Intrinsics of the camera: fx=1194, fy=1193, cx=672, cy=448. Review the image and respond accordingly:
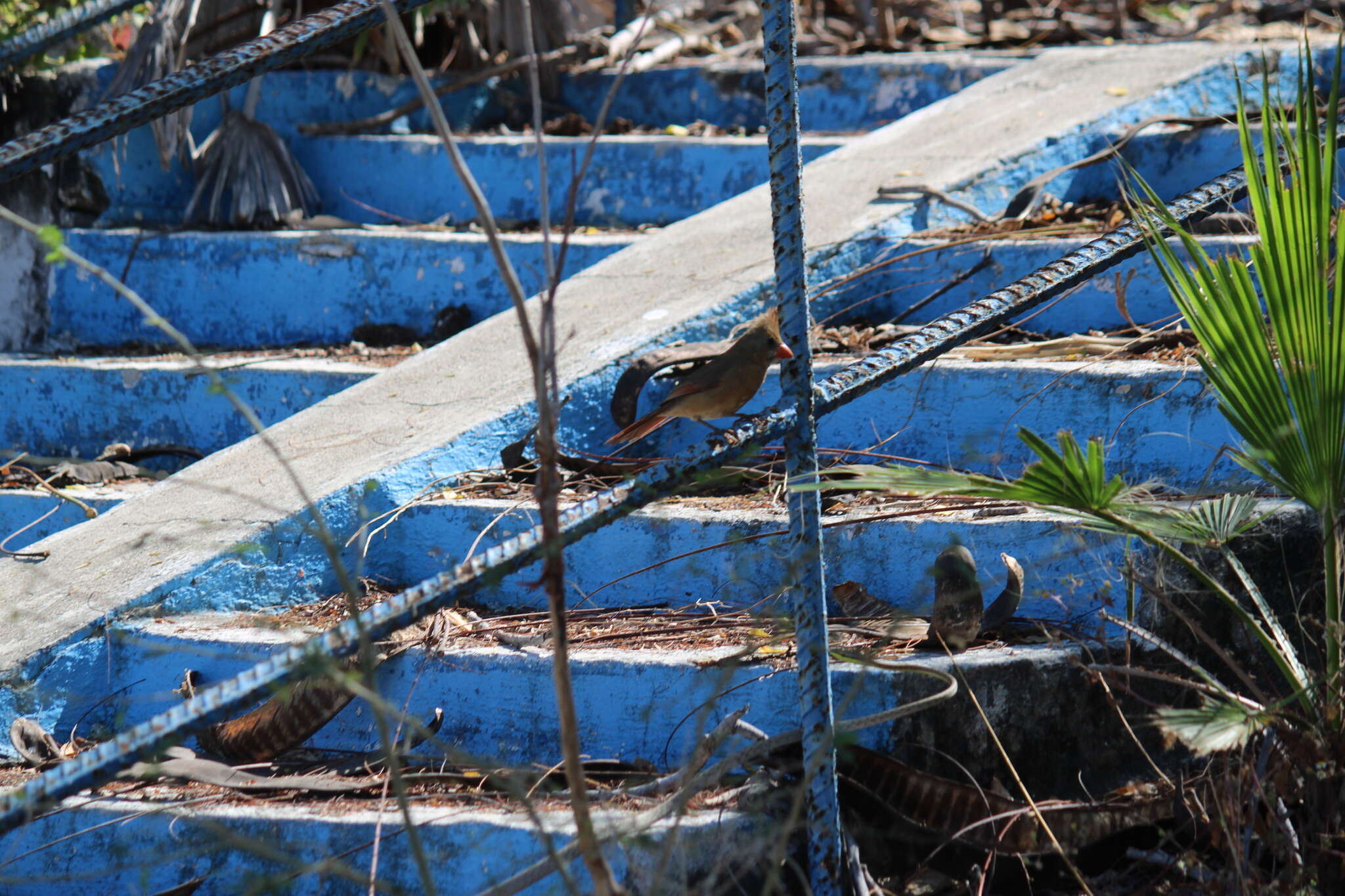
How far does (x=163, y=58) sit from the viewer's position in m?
4.65

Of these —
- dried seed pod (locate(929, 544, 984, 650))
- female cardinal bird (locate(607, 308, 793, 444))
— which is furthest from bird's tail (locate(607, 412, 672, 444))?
dried seed pod (locate(929, 544, 984, 650))

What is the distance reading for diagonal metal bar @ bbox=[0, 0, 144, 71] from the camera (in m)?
2.89

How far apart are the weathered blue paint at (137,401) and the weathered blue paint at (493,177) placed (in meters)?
1.27

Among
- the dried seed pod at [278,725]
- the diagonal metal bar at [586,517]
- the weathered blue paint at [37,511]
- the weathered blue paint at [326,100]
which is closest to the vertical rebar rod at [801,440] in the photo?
the diagonal metal bar at [586,517]

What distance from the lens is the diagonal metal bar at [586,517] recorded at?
1.41 meters

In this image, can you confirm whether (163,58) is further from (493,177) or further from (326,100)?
(493,177)

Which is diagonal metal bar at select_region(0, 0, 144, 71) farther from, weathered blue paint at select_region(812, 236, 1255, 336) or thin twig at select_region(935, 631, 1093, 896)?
thin twig at select_region(935, 631, 1093, 896)

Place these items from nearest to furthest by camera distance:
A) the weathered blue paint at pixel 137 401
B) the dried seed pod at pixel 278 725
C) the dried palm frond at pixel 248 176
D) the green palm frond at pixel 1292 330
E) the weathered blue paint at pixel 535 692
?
1. the green palm frond at pixel 1292 330
2. the weathered blue paint at pixel 535 692
3. the dried seed pod at pixel 278 725
4. the weathered blue paint at pixel 137 401
5. the dried palm frond at pixel 248 176

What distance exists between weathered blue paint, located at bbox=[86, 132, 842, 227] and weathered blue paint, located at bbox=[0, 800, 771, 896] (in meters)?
3.14

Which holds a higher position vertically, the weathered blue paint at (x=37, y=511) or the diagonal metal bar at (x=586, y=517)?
the diagonal metal bar at (x=586, y=517)

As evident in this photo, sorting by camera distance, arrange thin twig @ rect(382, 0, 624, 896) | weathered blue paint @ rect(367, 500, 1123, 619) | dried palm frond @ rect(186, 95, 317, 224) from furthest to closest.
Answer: dried palm frond @ rect(186, 95, 317, 224), weathered blue paint @ rect(367, 500, 1123, 619), thin twig @ rect(382, 0, 624, 896)

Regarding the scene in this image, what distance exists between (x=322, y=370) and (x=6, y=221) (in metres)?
1.80

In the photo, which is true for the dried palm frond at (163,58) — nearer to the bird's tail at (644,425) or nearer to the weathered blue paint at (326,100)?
the weathered blue paint at (326,100)

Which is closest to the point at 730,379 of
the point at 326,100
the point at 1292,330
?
the point at 1292,330
